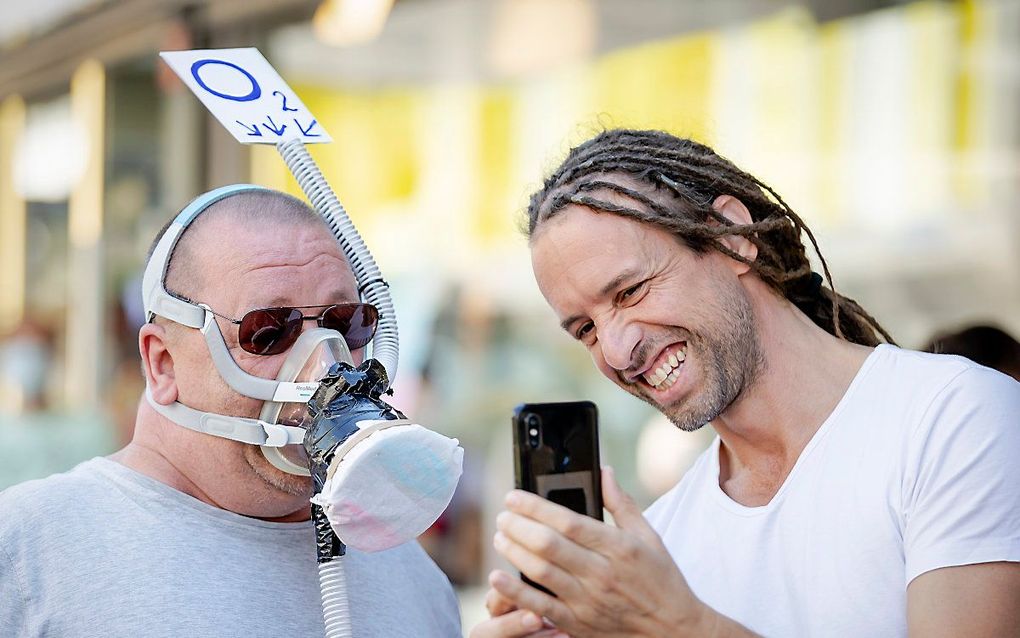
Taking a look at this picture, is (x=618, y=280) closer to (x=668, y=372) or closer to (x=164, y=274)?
A: (x=668, y=372)

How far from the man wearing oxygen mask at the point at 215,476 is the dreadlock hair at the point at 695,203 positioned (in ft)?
1.56

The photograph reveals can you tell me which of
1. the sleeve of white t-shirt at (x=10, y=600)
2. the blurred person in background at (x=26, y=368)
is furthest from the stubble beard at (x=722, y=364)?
the blurred person in background at (x=26, y=368)

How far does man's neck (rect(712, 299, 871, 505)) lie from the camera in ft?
7.12

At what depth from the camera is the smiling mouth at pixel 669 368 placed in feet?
7.02

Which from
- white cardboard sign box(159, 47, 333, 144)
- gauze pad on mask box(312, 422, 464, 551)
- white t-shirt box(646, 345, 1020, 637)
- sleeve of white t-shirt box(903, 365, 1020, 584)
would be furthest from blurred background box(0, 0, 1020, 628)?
gauze pad on mask box(312, 422, 464, 551)

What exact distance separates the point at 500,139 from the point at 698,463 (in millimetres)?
4265

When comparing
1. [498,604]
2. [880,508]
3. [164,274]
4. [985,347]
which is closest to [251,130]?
[164,274]

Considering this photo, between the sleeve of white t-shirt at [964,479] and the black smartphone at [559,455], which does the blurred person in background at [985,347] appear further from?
the black smartphone at [559,455]

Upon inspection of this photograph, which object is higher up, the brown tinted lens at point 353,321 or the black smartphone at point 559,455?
the brown tinted lens at point 353,321

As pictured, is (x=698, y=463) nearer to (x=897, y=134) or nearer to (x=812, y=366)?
(x=812, y=366)

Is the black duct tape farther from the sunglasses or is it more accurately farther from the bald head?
the bald head

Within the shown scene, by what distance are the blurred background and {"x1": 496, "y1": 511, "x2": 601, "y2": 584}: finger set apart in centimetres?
378

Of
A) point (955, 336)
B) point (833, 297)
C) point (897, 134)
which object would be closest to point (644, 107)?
point (897, 134)

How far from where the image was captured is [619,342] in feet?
6.98
